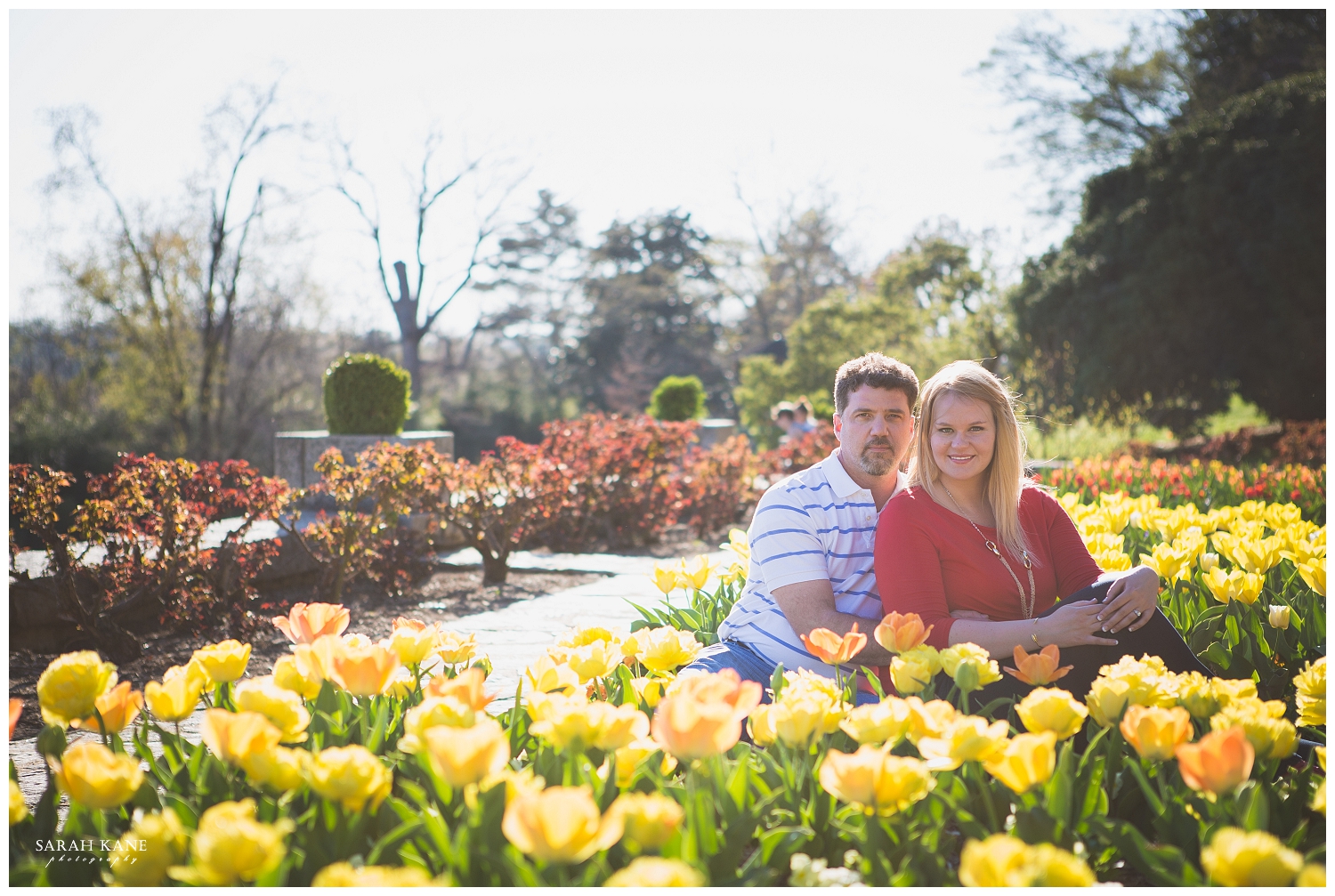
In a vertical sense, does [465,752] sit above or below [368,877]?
above

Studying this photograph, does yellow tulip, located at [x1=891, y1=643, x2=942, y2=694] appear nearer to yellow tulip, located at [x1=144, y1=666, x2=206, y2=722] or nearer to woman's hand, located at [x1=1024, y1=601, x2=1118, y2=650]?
woman's hand, located at [x1=1024, y1=601, x2=1118, y2=650]

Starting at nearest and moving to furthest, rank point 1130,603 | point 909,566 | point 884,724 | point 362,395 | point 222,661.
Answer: point 884,724
point 222,661
point 1130,603
point 909,566
point 362,395

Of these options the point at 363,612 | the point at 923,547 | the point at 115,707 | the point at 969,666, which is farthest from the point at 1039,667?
the point at 363,612

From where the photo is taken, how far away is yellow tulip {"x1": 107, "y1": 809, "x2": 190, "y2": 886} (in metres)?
1.00

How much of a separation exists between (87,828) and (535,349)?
91.5 feet

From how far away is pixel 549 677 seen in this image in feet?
4.73

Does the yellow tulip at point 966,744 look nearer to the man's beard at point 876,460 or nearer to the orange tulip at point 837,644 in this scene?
the orange tulip at point 837,644

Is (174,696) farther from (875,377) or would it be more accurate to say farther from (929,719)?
(875,377)

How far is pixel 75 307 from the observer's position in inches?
585

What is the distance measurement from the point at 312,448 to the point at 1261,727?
8.28 metres

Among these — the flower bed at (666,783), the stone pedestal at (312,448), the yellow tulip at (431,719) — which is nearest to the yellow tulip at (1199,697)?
the flower bed at (666,783)

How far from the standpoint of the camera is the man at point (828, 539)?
2184mm

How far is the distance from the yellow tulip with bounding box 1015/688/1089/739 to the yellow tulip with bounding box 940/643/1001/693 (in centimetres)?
14

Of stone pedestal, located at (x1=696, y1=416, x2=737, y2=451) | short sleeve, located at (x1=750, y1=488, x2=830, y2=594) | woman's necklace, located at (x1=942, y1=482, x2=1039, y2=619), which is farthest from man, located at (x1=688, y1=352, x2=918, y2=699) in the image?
stone pedestal, located at (x1=696, y1=416, x2=737, y2=451)
